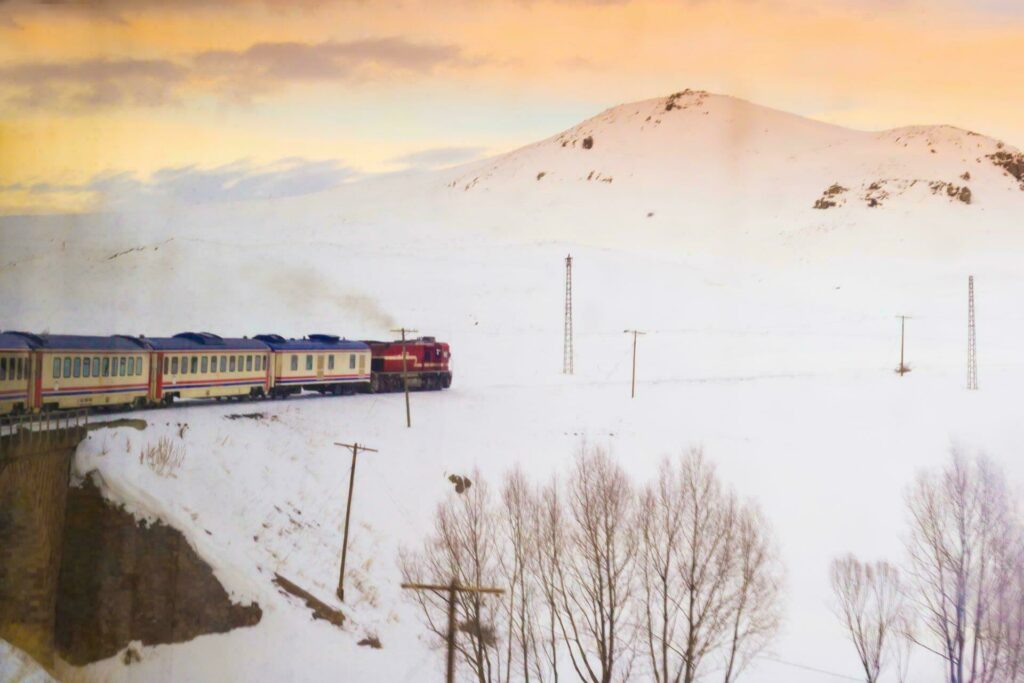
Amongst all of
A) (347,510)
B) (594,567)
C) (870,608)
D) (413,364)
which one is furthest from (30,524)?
(870,608)

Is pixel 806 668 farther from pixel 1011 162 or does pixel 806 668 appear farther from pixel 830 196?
pixel 830 196

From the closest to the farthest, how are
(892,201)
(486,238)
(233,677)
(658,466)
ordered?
(233,677) → (658,466) → (892,201) → (486,238)

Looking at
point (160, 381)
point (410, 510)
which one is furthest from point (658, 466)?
point (160, 381)

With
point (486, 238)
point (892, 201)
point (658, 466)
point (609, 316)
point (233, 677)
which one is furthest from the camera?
point (486, 238)

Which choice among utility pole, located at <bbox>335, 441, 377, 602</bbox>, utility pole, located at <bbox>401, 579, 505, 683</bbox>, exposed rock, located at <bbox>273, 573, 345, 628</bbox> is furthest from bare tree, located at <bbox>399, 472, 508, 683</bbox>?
exposed rock, located at <bbox>273, 573, 345, 628</bbox>

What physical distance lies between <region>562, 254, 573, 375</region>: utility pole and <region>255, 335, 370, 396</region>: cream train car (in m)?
1.99

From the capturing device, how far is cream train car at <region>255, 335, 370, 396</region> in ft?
26.4

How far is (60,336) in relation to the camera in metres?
6.67

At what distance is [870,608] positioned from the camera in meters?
5.69

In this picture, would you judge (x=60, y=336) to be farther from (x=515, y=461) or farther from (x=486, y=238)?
(x=486, y=238)

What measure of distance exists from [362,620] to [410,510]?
34.2 inches

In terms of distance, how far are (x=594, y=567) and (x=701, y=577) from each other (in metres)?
0.70

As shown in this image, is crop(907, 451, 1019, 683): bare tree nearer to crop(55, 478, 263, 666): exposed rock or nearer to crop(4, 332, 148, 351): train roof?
crop(55, 478, 263, 666): exposed rock

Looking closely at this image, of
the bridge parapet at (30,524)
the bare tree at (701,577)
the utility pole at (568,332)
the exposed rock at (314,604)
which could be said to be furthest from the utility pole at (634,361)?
the bridge parapet at (30,524)
